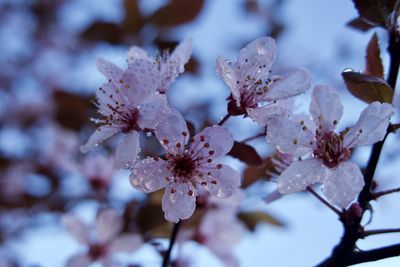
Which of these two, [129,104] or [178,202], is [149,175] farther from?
[129,104]

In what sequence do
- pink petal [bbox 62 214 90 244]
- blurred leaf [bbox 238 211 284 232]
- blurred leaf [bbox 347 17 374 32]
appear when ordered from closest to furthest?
1. blurred leaf [bbox 347 17 374 32]
2. pink petal [bbox 62 214 90 244]
3. blurred leaf [bbox 238 211 284 232]

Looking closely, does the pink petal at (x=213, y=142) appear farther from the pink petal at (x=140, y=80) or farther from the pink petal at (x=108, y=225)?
the pink petal at (x=108, y=225)

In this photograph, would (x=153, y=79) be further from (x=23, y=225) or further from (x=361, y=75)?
(x=23, y=225)

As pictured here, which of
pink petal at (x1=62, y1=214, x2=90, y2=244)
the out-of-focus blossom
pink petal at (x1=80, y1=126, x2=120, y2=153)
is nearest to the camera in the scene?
pink petal at (x1=80, y1=126, x2=120, y2=153)

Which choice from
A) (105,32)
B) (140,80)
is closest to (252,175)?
(140,80)

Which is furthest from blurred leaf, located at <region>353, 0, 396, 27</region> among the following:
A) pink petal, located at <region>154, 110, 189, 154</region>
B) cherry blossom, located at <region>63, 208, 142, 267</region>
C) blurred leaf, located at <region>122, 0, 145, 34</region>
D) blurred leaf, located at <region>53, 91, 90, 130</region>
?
blurred leaf, located at <region>53, 91, 90, 130</region>

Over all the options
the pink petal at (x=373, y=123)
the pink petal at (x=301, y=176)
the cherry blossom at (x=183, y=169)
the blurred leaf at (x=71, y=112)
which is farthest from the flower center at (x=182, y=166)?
the blurred leaf at (x=71, y=112)

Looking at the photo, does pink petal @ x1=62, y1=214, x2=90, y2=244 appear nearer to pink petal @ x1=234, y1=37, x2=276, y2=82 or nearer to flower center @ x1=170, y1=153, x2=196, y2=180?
flower center @ x1=170, y1=153, x2=196, y2=180
